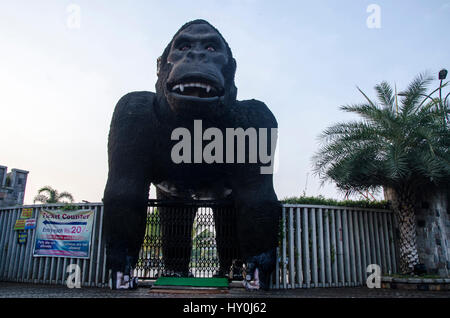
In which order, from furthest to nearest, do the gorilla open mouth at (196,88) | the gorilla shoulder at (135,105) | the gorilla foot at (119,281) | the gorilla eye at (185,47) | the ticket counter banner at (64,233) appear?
the ticket counter banner at (64,233)
the gorilla shoulder at (135,105)
the gorilla eye at (185,47)
the gorilla foot at (119,281)
the gorilla open mouth at (196,88)

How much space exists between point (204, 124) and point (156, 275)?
3429mm

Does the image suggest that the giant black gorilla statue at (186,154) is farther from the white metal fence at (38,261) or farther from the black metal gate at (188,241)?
the white metal fence at (38,261)

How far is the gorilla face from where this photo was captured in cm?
560

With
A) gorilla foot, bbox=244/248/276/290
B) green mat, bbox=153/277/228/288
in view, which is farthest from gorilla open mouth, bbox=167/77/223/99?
green mat, bbox=153/277/228/288

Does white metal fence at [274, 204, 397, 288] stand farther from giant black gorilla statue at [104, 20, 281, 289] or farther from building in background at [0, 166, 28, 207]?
building in background at [0, 166, 28, 207]

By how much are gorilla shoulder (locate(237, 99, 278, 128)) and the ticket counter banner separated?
430 cm

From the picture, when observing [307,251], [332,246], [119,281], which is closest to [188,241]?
[119,281]

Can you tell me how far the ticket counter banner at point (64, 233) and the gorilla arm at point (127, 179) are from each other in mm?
2228

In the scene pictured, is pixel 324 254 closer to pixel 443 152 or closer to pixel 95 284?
pixel 443 152

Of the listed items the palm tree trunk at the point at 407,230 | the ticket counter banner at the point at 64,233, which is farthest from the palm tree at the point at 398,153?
the ticket counter banner at the point at 64,233

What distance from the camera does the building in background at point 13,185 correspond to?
37.7 ft

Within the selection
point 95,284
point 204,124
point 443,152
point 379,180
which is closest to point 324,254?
point 379,180

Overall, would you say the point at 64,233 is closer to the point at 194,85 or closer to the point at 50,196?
the point at 194,85

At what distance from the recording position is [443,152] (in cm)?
812
